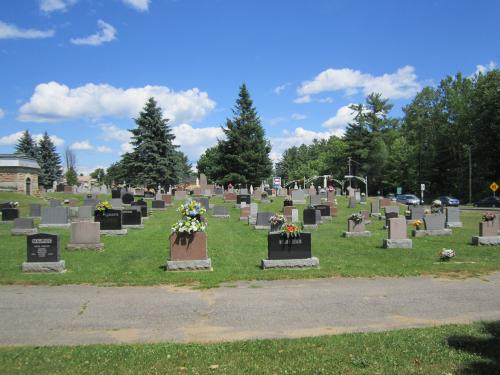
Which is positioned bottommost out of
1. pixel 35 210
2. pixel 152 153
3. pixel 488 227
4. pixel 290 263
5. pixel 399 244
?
pixel 290 263

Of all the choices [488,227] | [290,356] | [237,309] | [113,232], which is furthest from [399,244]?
[290,356]

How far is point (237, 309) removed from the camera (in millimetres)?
9328

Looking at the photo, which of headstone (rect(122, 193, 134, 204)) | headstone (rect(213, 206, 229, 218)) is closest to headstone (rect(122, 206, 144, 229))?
headstone (rect(213, 206, 229, 218))

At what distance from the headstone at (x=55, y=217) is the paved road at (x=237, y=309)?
1416 cm

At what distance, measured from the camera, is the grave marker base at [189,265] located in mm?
13391

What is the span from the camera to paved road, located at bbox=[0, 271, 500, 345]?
7773 mm

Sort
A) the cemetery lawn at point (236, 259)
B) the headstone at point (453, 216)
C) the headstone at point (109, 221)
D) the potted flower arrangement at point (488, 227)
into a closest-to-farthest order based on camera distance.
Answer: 1. the cemetery lawn at point (236, 259)
2. the potted flower arrangement at point (488, 227)
3. the headstone at point (109, 221)
4. the headstone at point (453, 216)

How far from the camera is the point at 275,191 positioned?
54.1 meters

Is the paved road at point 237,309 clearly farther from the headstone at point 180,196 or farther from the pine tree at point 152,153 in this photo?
the pine tree at point 152,153

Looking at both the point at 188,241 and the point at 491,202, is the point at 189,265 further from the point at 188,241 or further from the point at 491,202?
the point at 491,202

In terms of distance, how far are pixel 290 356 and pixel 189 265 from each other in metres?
7.45

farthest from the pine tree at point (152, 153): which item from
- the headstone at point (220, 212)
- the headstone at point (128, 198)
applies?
the headstone at point (220, 212)

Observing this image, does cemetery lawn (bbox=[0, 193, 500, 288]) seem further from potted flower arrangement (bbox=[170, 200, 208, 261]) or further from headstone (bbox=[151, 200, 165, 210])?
headstone (bbox=[151, 200, 165, 210])

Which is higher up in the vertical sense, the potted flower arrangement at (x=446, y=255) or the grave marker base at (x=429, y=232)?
the grave marker base at (x=429, y=232)
